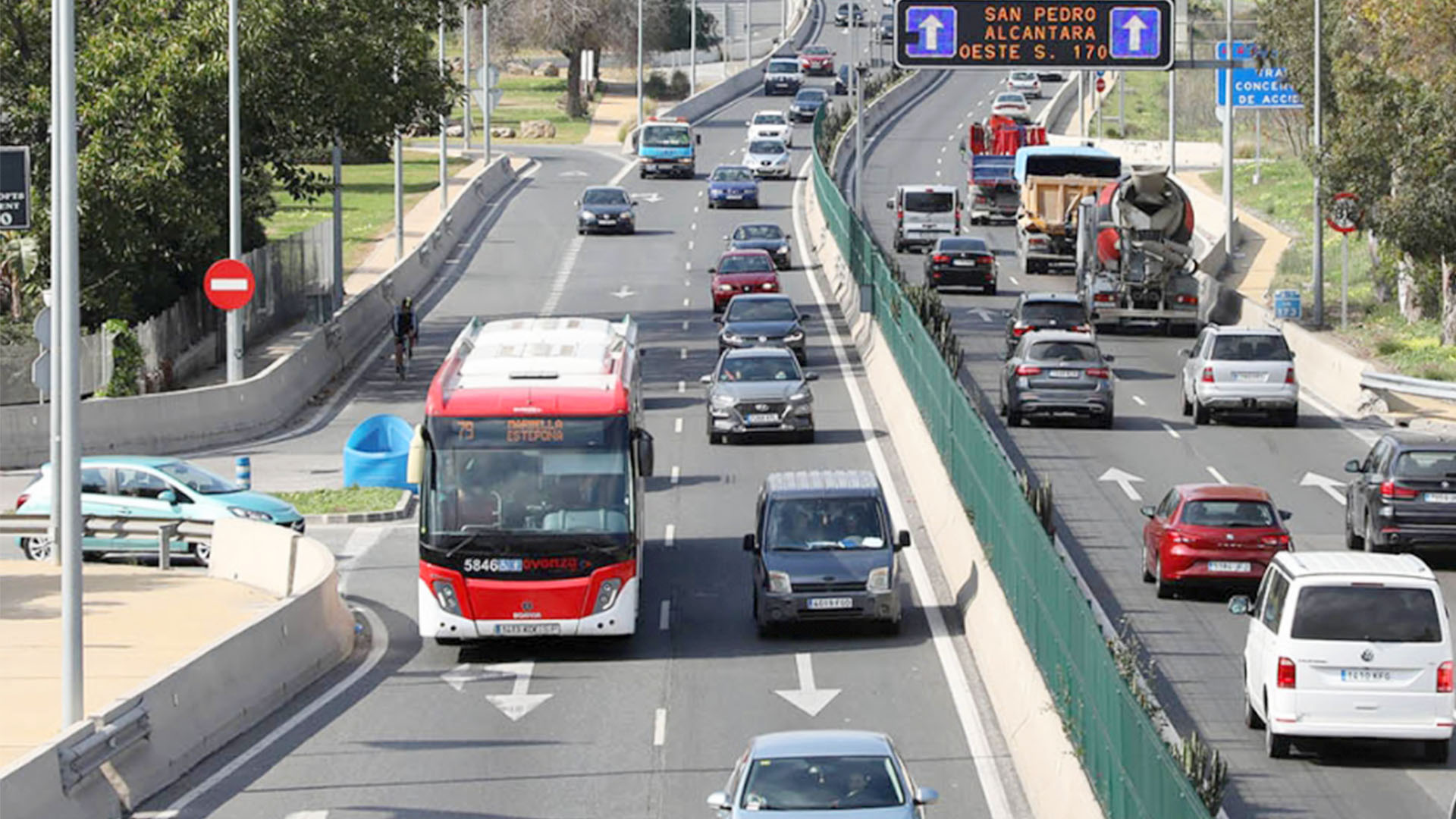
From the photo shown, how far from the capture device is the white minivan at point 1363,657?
20.6m

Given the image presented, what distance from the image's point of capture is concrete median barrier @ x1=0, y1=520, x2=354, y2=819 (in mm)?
17766

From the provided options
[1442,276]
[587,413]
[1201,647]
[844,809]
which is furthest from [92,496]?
[1442,276]

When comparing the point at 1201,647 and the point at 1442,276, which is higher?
the point at 1442,276

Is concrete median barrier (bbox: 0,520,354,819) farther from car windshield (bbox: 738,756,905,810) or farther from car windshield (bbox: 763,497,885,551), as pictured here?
car windshield (bbox: 738,756,905,810)

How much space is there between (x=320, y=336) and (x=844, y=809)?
35.0 metres

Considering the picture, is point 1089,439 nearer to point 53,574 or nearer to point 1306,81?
point 53,574

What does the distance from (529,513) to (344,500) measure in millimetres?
11706

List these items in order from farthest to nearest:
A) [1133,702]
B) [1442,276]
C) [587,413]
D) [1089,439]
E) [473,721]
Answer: [1442,276], [1089,439], [587,413], [473,721], [1133,702]

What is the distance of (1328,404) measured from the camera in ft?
146

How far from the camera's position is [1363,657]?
67.4 feet

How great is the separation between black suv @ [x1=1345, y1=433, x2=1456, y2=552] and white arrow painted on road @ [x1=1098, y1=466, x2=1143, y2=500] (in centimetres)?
516

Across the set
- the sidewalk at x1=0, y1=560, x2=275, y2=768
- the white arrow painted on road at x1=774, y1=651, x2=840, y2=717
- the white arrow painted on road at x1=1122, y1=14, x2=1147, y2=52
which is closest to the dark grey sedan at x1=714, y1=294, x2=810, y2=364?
the white arrow painted on road at x1=1122, y1=14, x2=1147, y2=52

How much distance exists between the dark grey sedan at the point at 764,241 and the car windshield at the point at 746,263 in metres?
Answer: 6.00

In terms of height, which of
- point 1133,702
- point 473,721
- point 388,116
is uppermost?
point 388,116
